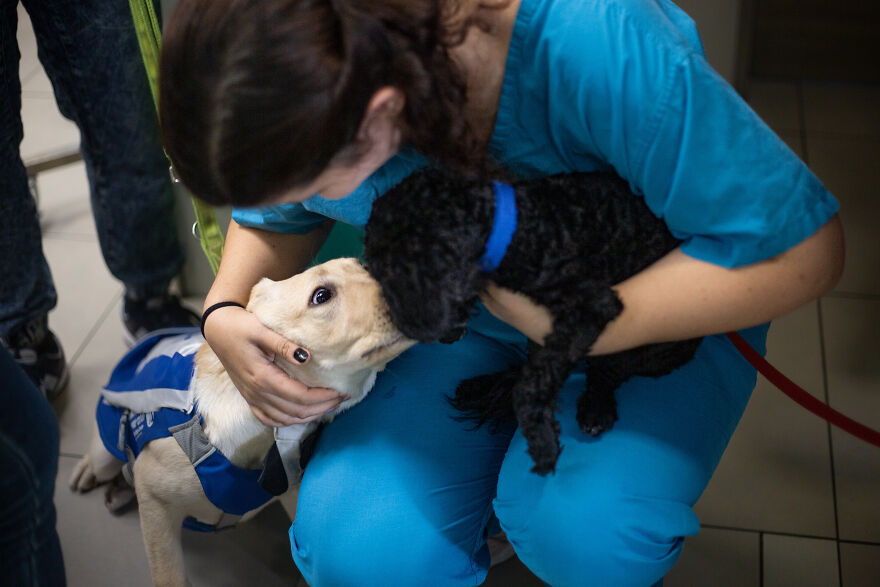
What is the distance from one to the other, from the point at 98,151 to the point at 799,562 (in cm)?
160

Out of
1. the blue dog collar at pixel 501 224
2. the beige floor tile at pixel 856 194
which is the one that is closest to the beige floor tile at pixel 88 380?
the blue dog collar at pixel 501 224

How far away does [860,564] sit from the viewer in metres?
1.36

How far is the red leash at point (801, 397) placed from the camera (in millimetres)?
1012

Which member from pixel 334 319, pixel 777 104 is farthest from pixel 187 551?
pixel 777 104

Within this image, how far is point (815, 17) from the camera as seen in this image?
259 centimetres

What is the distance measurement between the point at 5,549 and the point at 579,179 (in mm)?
755

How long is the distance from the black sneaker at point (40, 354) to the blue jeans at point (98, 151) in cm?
4

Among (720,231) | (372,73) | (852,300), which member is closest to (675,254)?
(720,231)

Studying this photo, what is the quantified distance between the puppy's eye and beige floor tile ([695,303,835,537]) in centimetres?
87

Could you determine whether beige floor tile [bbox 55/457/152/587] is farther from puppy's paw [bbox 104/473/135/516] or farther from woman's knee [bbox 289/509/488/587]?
woman's knee [bbox 289/509/488/587]

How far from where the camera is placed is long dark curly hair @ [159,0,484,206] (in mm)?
726

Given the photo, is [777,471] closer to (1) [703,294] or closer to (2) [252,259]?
(1) [703,294]

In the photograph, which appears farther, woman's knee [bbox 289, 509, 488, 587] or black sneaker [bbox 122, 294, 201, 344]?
black sneaker [bbox 122, 294, 201, 344]

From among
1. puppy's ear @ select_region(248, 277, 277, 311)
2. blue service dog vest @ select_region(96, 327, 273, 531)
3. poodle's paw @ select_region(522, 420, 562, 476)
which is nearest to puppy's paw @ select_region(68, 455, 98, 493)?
blue service dog vest @ select_region(96, 327, 273, 531)
